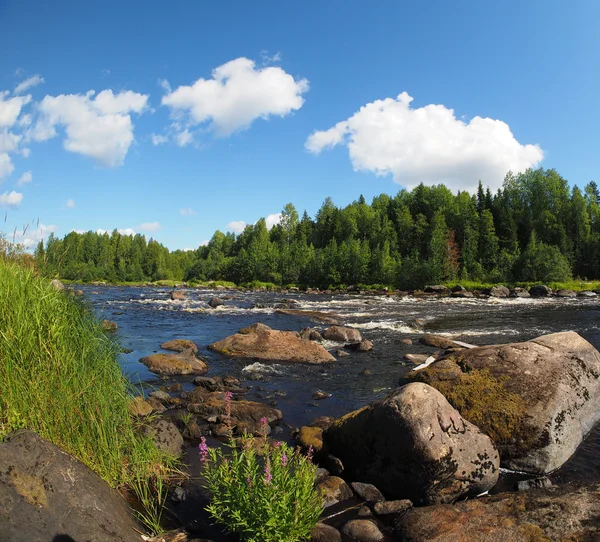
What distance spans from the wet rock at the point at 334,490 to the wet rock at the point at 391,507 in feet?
1.80

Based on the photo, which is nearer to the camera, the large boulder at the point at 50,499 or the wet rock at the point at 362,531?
the large boulder at the point at 50,499

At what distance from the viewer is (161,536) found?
5.27 meters

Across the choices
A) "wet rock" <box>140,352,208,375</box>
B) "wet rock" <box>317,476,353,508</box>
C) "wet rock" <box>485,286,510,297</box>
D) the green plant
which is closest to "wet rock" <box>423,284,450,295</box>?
"wet rock" <box>485,286,510,297</box>

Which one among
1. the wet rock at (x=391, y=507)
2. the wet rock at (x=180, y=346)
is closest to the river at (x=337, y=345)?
the wet rock at (x=180, y=346)

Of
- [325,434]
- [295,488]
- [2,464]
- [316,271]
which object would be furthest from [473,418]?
[316,271]

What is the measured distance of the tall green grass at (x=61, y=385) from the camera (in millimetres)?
5184

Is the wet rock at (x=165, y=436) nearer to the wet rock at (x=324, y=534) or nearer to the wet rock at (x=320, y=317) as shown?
the wet rock at (x=324, y=534)

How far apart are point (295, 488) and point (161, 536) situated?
2.07m

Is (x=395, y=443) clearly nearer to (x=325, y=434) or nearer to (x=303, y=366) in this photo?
(x=325, y=434)

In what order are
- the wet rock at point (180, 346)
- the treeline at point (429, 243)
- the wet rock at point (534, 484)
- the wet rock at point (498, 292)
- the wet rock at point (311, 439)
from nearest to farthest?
the wet rock at point (534, 484), the wet rock at point (311, 439), the wet rock at point (180, 346), the wet rock at point (498, 292), the treeline at point (429, 243)

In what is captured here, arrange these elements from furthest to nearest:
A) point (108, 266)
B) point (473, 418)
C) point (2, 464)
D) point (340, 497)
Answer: point (108, 266) → point (473, 418) → point (340, 497) → point (2, 464)

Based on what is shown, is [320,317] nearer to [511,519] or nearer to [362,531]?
[362,531]

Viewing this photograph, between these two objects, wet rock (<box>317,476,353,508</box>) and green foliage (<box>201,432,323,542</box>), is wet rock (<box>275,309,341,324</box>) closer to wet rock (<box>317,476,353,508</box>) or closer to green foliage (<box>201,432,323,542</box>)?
wet rock (<box>317,476,353,508</box>)

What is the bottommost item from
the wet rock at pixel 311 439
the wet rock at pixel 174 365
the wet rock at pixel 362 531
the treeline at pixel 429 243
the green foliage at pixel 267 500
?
the wet rock at pixel 362 531
